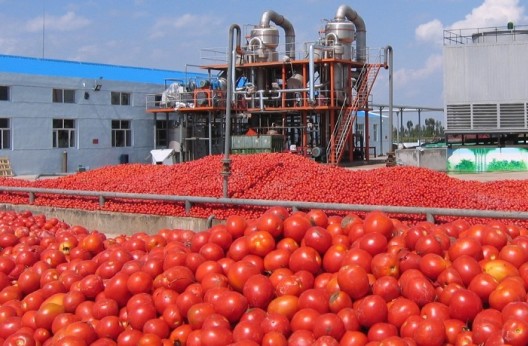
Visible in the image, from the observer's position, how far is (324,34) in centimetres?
3784

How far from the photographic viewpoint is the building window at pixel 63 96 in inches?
1460

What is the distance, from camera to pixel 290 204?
10.5 m

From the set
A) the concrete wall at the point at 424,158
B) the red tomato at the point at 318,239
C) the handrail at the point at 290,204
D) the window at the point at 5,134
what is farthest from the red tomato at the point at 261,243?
the window at the point at 5,134

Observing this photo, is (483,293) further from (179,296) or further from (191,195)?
(191,195)

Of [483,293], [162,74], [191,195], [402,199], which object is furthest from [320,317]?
[162,74]

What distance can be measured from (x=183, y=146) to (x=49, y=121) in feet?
25.7

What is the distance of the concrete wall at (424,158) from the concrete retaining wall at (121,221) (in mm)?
17434

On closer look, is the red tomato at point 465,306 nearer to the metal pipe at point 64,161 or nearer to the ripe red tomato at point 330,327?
the ripe red tomato at point 330,327

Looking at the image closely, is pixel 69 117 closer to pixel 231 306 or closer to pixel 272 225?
pixel 272 225

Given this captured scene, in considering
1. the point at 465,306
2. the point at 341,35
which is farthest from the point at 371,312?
the point at 341,35

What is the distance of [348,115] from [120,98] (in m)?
13.6

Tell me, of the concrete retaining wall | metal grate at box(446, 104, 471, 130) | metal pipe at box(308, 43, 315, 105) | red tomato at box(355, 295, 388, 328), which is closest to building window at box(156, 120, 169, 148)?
metal pipe at box(308, 43, 315, 105)

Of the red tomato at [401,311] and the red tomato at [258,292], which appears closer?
the red tomato at [401,311]

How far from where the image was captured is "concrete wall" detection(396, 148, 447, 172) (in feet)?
94.2
